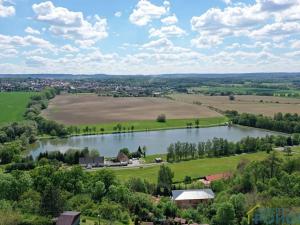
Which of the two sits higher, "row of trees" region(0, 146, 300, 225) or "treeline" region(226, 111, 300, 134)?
"row of trees" region(0, 146, 300, 225)

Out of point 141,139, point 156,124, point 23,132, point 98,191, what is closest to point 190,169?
point 98,191

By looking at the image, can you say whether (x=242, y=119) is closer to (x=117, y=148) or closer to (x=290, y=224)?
(x=117, y=148)

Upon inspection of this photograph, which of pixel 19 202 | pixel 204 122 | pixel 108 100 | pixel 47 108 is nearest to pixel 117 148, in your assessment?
pixel 204 122

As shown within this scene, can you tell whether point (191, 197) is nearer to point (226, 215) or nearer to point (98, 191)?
point (98, 191)

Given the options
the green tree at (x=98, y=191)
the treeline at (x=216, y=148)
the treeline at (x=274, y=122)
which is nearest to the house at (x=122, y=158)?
the treeline at (x=216, y=148)

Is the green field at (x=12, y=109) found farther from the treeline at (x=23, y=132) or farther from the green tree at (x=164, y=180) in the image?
the green tree at (x=164, y=180)

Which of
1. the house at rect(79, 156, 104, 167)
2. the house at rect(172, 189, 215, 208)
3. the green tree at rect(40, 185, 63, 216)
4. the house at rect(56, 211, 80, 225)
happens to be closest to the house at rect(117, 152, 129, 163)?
the house at rect(79, 156, 104, 167)

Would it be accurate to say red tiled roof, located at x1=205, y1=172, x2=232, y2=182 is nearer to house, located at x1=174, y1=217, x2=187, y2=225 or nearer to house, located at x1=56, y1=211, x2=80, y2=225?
house, located at x1=174, y1=217, x2=187, y2=225
